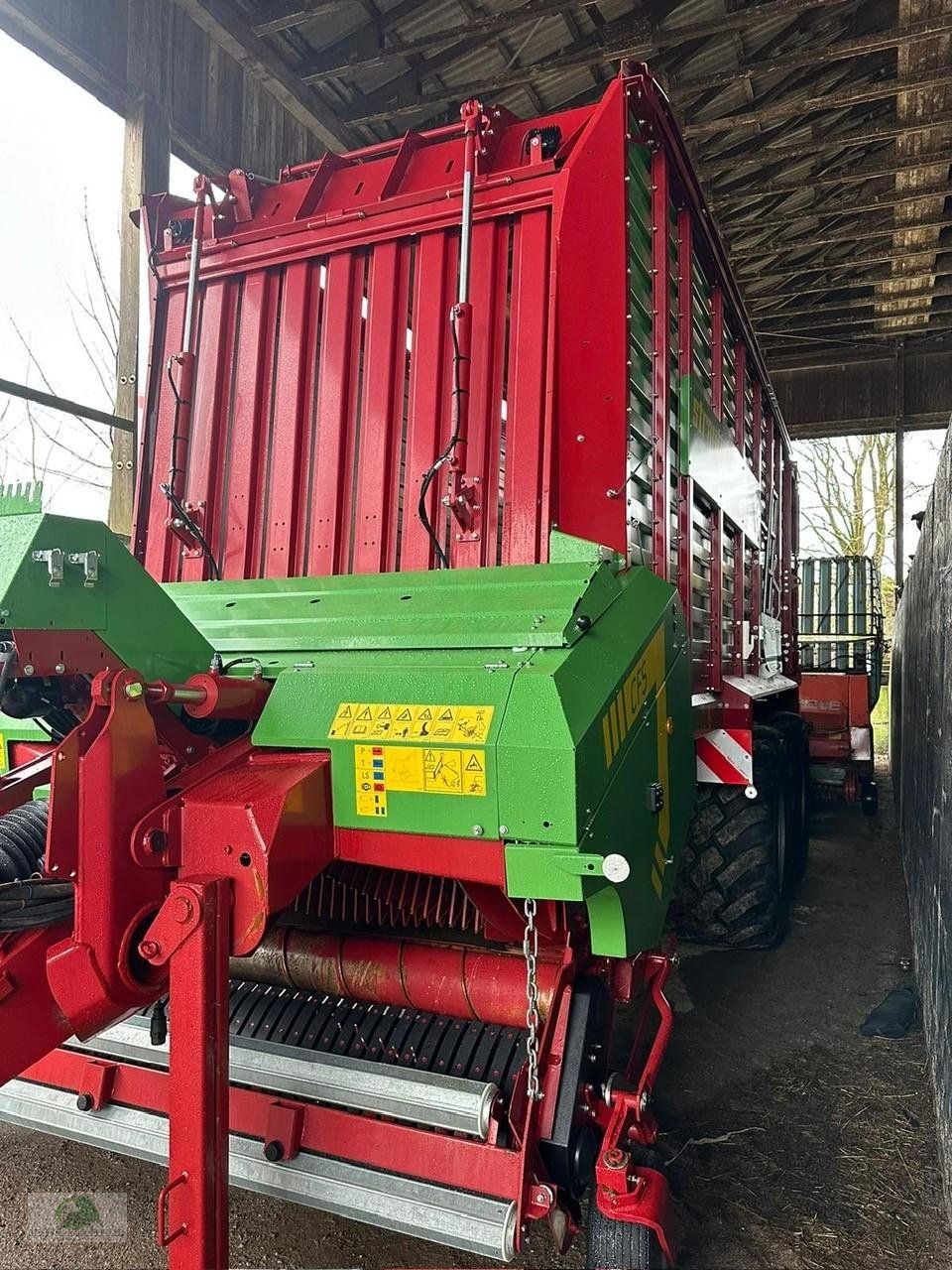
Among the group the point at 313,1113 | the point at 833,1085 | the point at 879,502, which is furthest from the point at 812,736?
the point at 879,502

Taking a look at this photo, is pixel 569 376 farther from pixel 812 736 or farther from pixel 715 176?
pixel 715 176

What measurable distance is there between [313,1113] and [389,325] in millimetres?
2315

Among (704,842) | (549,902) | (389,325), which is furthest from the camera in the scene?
(704,842)

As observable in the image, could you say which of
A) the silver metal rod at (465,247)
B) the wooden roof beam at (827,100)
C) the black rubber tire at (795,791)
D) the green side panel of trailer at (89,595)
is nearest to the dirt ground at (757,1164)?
the black rubber tire at (795,791)

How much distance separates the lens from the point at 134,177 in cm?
443

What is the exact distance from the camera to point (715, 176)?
328 inches

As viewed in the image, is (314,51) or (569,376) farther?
(314,51)

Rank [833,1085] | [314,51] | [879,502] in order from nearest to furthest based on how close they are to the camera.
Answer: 1. [833,1085]
2. [314,51]
3. [879,502]

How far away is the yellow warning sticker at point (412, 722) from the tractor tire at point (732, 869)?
2.43 meters

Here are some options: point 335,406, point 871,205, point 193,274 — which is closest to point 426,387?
point 335,406

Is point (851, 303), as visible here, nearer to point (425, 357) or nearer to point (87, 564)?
point (425, 357)

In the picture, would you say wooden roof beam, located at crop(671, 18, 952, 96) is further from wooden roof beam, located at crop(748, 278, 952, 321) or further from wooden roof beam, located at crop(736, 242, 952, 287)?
wooden roof beam, located at crop(748, 278, 952, 321)

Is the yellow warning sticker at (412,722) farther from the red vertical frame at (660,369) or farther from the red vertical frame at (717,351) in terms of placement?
the red vertical frame at (717,351)

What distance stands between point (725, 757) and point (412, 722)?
2.08 metres
